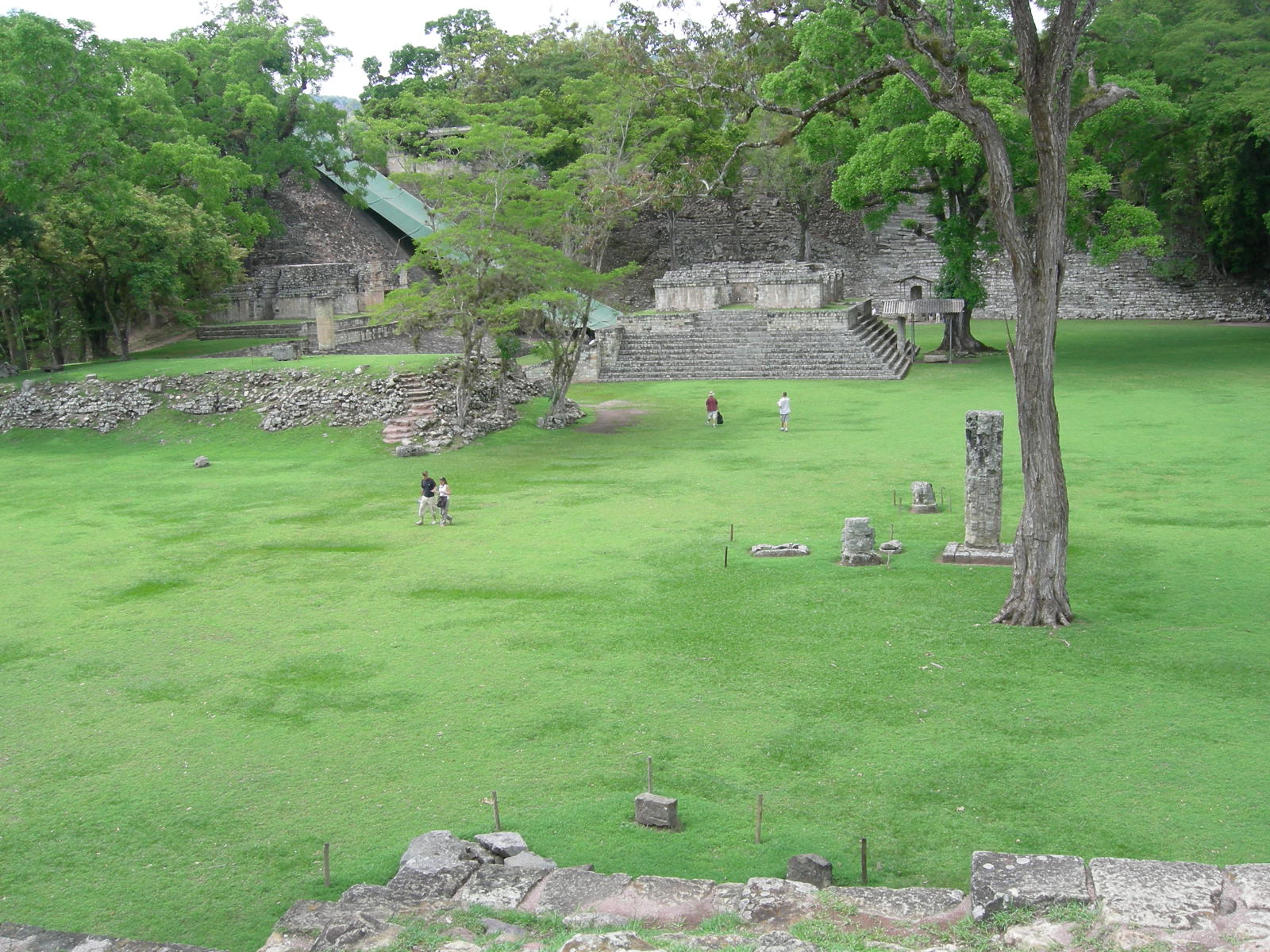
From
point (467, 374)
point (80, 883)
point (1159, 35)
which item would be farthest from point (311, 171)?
point (80, 883)

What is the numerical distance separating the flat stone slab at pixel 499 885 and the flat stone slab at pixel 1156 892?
125 inches

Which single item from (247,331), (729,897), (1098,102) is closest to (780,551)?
(1098,102)

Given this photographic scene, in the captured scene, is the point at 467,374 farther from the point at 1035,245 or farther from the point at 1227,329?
the point at 1227,329

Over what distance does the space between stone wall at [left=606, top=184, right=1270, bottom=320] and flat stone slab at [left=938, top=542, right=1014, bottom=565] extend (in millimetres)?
31356

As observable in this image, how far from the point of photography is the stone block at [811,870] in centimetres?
676

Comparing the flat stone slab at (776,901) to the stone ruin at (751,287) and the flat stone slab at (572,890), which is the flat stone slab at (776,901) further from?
the stone ruin at (751,287)

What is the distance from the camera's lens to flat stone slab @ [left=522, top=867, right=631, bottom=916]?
6398 mm

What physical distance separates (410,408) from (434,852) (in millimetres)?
18032

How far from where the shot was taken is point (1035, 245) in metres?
11.1

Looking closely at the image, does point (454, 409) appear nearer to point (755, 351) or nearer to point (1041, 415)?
point (755, 351)

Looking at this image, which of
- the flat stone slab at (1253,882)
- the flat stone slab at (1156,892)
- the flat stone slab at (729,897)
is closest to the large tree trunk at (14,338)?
the flat stone slab at (729,897)

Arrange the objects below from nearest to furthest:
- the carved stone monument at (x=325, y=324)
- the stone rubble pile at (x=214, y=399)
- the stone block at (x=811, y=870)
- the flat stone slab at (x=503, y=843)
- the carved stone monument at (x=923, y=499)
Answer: the stone block at (x=811, y=870) < the flat stone slab at (x=503, y=843) < the carved stone monument at (x=923, y=499) < the stone rubble pile at (x=214, y=399) < the carved stone monument at (x=325, y=324)

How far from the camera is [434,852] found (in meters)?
7.09

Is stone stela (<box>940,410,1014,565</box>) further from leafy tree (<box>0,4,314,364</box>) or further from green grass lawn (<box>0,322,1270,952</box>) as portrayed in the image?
leafy tree (<box>0,4,314,364</box>)
